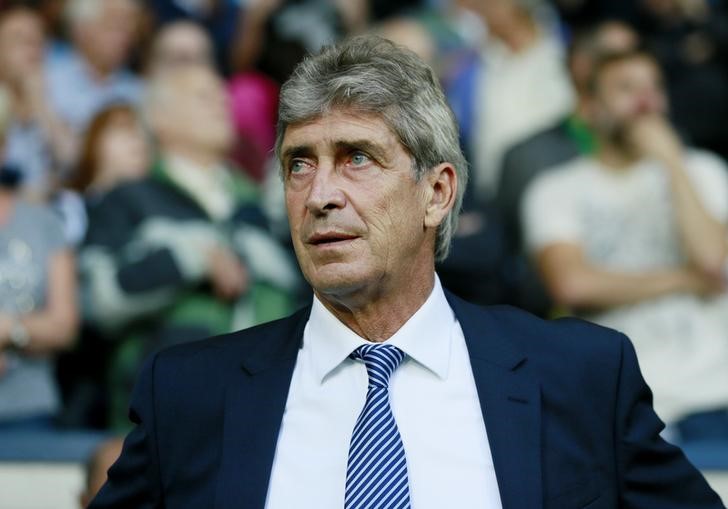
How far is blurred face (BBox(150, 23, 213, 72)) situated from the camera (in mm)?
6008

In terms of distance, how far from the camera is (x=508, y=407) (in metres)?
2.31

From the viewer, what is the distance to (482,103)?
607 cm

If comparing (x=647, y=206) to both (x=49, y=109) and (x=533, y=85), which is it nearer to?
(x=533, y=85)

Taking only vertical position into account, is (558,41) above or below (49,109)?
above

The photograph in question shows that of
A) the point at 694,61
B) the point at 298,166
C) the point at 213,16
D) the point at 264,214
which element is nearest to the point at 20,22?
the point at 213,16

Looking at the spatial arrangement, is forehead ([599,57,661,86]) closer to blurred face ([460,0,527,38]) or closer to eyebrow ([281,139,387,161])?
blurred face ([460,0,527,38])

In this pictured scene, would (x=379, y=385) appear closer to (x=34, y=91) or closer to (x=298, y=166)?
(x=298, y=166)

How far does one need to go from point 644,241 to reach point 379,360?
8.12 feet

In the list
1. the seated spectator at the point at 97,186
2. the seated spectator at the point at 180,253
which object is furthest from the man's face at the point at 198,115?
the seated spectator at the point at 97,186

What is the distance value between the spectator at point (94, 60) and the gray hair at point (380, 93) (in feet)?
12.7

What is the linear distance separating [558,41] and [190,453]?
496 centimetres

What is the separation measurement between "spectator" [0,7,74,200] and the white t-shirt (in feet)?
7.32

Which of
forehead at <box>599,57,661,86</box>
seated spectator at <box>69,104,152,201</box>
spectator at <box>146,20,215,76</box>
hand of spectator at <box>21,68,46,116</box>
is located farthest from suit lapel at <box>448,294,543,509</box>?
hand of spectator at <box>21,68,46,116</box>

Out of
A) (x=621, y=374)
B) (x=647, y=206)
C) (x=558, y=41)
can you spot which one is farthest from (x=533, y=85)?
(x=621, y=374)
